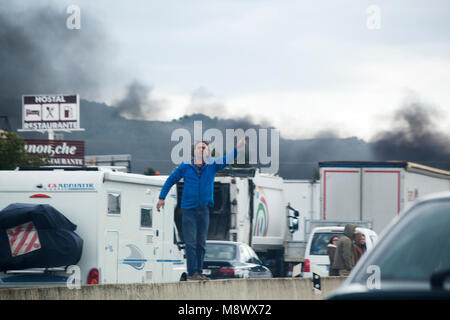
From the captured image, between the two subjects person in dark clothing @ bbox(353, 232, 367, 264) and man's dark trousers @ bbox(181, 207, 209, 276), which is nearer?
man's dark trousers @ bbox(181, 207, 209, 276)

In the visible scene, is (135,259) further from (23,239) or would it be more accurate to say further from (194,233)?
(194,233)

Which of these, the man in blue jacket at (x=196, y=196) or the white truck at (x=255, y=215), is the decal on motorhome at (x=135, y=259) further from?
the white truck at (x=255, y=215)

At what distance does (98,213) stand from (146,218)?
4.83ft

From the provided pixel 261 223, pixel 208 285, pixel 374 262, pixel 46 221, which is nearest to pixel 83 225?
pixel 46 221

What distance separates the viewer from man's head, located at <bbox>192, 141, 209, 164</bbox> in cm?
1134

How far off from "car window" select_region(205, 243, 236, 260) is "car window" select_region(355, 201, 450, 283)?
1468cm

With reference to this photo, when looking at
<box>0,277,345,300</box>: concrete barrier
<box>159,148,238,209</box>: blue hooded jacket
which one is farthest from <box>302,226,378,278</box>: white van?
<box>159,148,238,209</box>: blue hooded jacket

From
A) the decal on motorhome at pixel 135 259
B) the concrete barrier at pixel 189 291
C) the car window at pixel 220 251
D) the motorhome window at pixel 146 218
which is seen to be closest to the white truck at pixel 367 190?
the car window at pixel 220 251

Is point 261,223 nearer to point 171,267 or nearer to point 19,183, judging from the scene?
point 171,267

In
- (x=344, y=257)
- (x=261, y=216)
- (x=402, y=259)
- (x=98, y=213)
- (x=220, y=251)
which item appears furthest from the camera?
(x=261, y=216)

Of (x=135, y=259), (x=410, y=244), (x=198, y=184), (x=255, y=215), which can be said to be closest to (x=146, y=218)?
(x=135, y=259)

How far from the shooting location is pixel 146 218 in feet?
48.7

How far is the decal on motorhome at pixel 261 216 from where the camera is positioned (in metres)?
26.1

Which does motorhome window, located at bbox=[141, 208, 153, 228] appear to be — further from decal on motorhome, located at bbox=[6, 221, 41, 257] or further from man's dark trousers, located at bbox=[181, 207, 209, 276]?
man's dark trousers, located at bbox=[181, 207, 209, 276]
